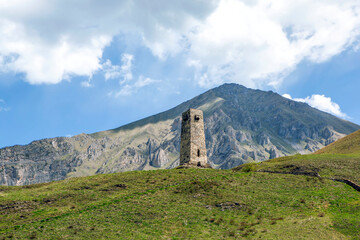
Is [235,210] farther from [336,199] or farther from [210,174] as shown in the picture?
[210,174]

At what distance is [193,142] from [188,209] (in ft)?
104

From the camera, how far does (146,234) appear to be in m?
29.9

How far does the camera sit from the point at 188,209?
3644 centimetres

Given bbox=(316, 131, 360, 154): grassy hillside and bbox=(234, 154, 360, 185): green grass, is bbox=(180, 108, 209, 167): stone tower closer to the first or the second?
bbox=(234, 154, 360, 185): green grass

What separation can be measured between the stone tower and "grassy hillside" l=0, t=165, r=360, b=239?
49.4ft

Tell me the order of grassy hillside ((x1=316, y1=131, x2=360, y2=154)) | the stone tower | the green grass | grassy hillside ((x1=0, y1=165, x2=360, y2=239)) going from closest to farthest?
1. grassy hillside ((x1=0, y1=165, x2=360, y2=239))
2. the green grass
3. the stone tower
4. grassy hillside ((x1=316, y1=131, x2=360, y2=154))

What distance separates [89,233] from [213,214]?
1394 cm

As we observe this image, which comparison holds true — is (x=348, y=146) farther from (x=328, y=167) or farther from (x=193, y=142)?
(x=193, y=142)

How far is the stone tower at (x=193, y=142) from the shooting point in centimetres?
6644

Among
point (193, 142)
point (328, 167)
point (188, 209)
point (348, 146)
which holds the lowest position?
point (188, 209)

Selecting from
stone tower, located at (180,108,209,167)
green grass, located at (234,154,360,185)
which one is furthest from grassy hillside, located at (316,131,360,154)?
stone tower, located at (180,108,209,167)

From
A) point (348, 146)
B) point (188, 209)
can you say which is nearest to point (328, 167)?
point (348, 146)

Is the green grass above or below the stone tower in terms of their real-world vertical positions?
below

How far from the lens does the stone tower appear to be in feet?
218
